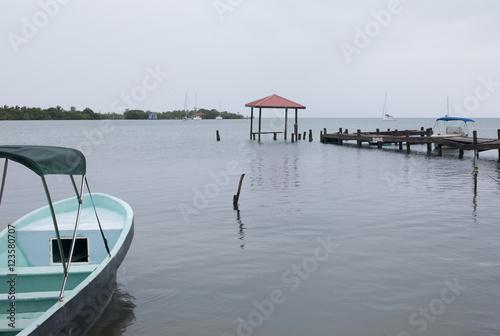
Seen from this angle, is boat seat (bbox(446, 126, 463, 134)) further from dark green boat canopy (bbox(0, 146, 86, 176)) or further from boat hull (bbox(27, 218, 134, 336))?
dark green boat canopy (bbox(0, 146, 86, 176))

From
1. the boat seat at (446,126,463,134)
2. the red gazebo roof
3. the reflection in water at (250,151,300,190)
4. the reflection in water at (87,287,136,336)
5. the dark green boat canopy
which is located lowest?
the reflection in water at (87,287,136,336)

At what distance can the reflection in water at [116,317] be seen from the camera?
6.23 m

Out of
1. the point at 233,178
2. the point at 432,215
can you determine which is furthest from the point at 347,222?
the point at 233,178

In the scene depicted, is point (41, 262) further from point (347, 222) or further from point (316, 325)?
point (347, 222)

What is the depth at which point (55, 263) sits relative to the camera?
725 centimetres

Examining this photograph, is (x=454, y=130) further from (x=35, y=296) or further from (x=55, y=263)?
(x=35, y=296)

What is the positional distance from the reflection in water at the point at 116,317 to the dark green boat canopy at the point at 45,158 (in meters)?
2.23

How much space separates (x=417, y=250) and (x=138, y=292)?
5618 millimetres

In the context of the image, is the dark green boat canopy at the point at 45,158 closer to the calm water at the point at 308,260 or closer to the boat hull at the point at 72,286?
the boat hull at the point at 72,286

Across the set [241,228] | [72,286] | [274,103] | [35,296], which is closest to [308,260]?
[241,228]

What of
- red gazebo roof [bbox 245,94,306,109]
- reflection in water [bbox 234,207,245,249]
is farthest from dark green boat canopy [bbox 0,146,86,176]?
red gazebo roof [bbox 245,94,306,109]

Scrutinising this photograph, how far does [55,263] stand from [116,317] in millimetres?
1494

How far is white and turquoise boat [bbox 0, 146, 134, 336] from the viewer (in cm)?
514

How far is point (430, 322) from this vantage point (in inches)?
247
